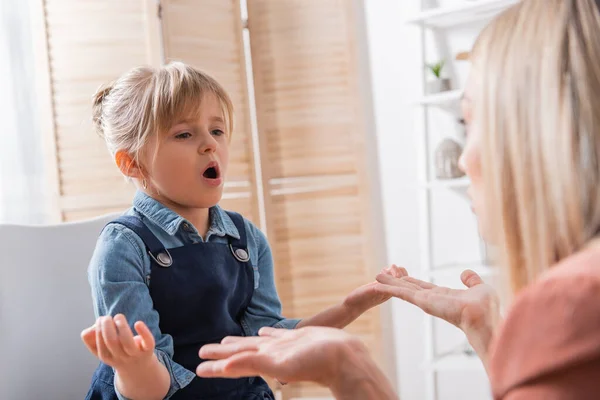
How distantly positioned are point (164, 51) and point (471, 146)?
2.24m

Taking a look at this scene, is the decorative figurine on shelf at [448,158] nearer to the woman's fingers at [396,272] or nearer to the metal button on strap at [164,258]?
the woman's fingers at [396,272]

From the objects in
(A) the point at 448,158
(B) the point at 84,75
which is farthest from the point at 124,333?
(A) the point at 448,158

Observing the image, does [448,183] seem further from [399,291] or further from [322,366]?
[322,366]

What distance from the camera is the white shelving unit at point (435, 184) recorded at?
2.87 metres

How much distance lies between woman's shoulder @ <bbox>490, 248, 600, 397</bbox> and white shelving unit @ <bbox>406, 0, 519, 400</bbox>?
7.45 ft

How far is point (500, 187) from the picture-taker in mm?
740

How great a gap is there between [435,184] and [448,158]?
0.42ft

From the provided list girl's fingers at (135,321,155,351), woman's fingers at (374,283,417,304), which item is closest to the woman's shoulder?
girl's fingers at (135,321,155,351)

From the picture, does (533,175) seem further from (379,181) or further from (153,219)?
(379,181)

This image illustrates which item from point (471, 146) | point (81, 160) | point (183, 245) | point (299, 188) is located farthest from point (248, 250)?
point (299, 188)

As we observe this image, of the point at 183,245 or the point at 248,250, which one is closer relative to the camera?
the point at 183,245

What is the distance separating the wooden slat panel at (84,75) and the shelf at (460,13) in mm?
1123

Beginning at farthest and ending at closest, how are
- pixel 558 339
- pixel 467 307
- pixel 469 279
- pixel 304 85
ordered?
pixel 304 85 < pixel 469 279 < pixel 467 307 < pixel 558 339

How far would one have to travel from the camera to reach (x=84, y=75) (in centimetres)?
282
